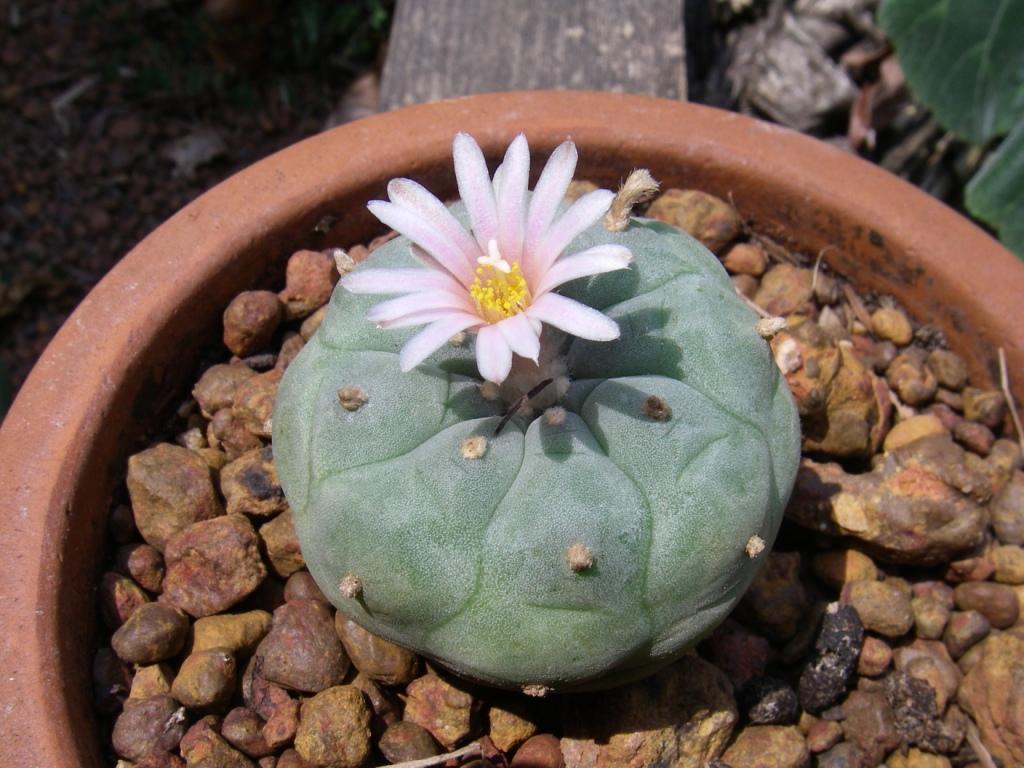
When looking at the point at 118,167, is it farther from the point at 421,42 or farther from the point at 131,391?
the point at 131,391

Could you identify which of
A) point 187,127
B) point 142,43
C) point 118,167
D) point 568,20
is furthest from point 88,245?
point 568,20

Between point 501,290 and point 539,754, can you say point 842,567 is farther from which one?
point 501,290

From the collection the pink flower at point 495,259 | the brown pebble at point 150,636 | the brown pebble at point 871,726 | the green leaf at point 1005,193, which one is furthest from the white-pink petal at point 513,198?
the green leaf at point 1005,193

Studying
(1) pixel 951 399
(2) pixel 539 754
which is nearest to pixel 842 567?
(1) pixel 951 399

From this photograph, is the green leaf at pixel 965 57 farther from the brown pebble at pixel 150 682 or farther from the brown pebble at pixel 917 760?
the brown pebble at pixel 150 682

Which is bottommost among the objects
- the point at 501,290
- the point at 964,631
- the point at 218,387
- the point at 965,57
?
the point at 964,631

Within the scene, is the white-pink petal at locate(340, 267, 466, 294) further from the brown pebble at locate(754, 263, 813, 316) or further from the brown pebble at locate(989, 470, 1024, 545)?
the brown pebble at locate(989, 470, 1024, 545)
